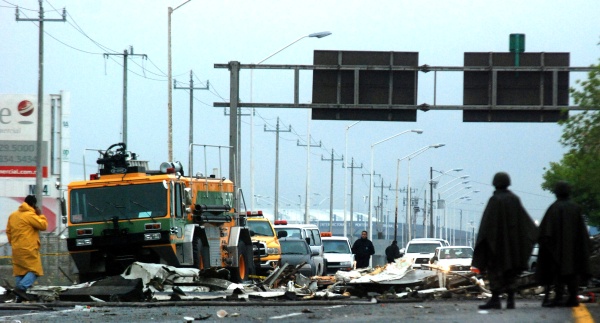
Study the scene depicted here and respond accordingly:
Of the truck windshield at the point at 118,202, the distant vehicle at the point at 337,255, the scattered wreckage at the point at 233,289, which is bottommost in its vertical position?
the distant vehicle at the point at 337,255

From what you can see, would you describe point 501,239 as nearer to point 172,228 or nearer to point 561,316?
point 561,316

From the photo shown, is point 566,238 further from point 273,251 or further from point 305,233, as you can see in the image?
point 305,233

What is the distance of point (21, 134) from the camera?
55531 mm

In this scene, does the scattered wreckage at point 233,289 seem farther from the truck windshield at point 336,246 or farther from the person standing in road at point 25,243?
the truck windshield at point 336,246

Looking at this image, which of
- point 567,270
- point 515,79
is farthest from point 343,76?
point 567,270

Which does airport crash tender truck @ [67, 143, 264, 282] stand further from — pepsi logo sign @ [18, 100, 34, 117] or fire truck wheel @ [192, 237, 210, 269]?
pepsi logo sign @ [18, 100, 34, 117]

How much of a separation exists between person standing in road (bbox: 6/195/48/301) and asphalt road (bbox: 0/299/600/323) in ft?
7.61

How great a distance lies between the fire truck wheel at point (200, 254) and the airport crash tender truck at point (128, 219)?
0.02m

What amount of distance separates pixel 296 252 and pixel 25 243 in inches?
625

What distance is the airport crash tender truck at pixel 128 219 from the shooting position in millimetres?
23297

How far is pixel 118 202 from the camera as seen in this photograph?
23531 mm

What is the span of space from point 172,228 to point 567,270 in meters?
10.6

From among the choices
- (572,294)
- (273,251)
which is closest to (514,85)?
(273,251)

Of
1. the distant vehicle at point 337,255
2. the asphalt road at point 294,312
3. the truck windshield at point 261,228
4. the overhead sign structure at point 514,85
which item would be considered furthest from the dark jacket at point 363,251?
the asphalt road at point 294,312
